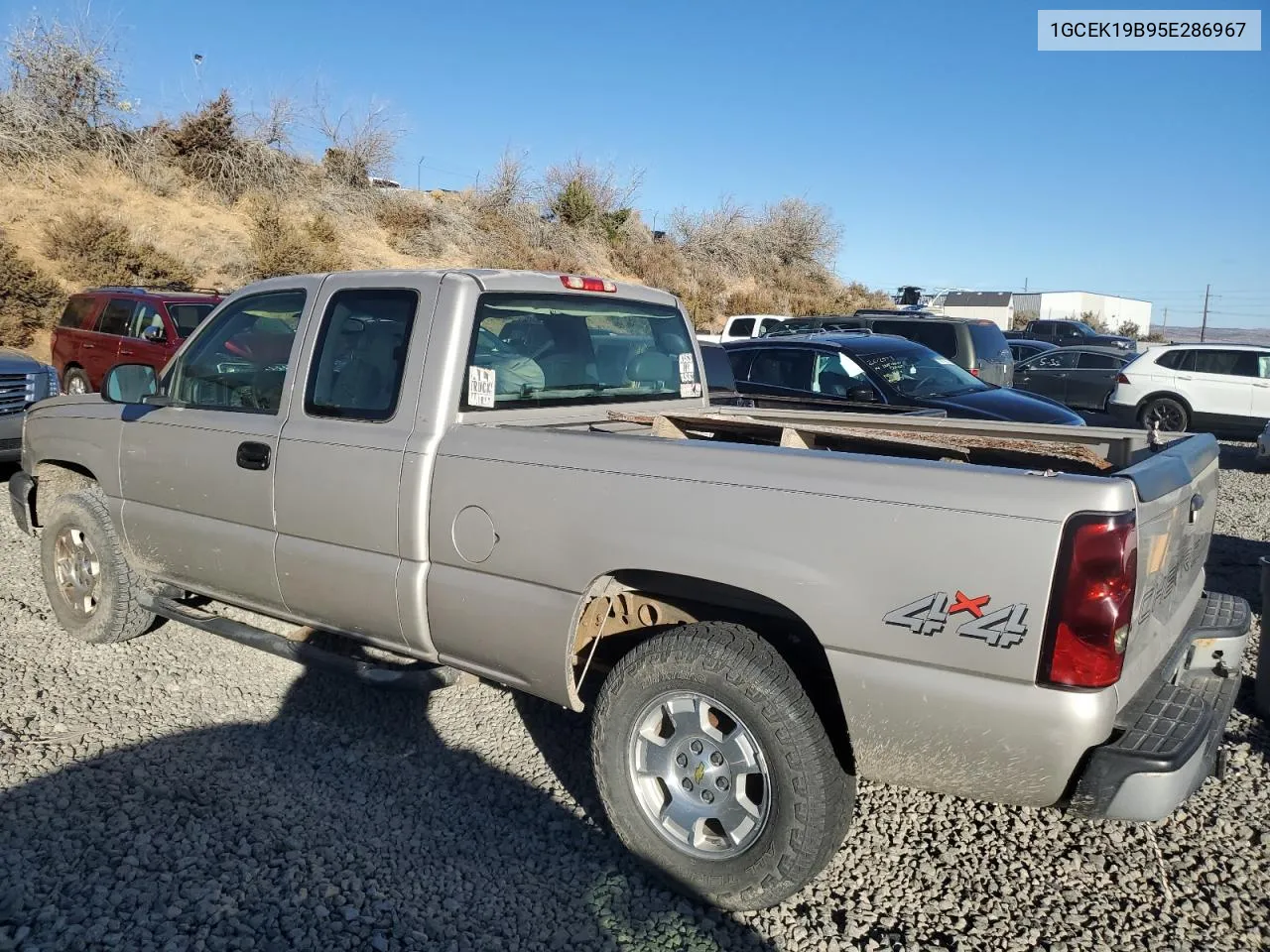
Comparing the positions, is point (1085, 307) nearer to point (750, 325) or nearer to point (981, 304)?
point (981, 304)

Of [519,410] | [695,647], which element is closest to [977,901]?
[695,647]

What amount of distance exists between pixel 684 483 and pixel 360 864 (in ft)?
5.67

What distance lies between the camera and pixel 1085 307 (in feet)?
234

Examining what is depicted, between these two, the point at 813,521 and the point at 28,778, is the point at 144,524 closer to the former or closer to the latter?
the point at 28,778

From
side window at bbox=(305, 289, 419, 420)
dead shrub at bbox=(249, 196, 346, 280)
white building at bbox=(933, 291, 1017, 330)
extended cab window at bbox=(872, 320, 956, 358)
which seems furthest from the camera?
white building at bbox=(933, 291, 1017, 330)

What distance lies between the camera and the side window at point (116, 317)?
13.8 meters

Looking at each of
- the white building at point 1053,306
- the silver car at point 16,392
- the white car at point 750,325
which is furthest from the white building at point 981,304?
the silver car at point 16,392

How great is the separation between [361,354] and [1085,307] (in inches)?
3055

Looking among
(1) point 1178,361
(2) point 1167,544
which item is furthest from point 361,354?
(1) point 1178,361

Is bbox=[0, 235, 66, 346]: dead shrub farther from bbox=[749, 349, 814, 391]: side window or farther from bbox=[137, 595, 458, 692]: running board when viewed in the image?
bbox=[137, 595, 458, 692]: running board

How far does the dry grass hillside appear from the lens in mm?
22891

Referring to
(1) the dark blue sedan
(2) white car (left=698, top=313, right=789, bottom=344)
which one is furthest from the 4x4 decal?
(2) white car (left=698, top=313, right=789, bottom=344)

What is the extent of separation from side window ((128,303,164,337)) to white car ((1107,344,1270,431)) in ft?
48.8

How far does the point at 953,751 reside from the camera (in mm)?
2514
